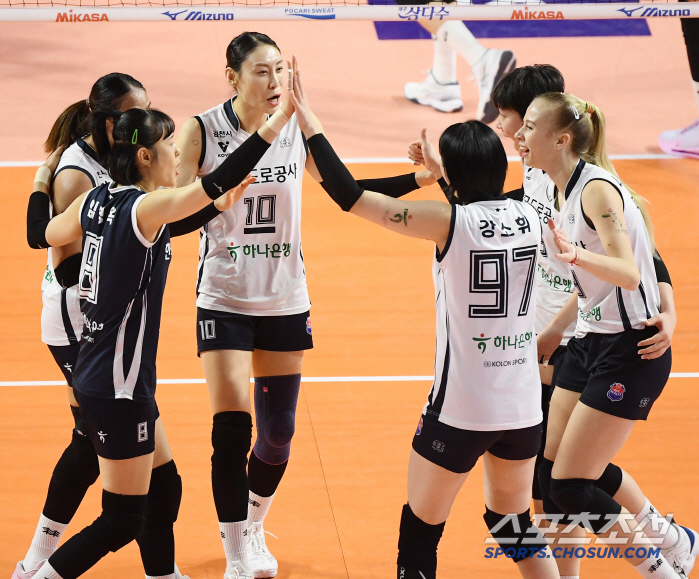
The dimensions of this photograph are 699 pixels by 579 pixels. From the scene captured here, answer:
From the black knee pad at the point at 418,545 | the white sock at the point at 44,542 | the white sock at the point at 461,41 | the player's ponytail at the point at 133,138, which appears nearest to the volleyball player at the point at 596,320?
the black knee pad at the point at 418,545

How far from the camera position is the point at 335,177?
3.53 metres

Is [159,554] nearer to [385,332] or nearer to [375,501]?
[375,501]

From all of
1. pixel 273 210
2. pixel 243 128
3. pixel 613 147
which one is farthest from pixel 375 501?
pixel 613 147

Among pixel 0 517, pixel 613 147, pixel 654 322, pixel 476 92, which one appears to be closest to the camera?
pixel 654 322

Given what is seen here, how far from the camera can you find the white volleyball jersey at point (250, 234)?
4457 mm

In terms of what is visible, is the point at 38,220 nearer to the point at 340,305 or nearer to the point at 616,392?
the point at 616,392

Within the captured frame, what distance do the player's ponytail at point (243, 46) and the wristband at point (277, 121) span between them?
2.64 feet

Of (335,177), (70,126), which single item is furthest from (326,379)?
(335,177)

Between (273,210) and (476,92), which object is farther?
(476,92)

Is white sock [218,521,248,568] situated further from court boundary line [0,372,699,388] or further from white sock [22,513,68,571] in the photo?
court boundary line [0,372,699,388]

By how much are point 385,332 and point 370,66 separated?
6366mm

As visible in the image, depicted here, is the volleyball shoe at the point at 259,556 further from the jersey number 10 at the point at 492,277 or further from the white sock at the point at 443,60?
the white sock at the point at 443,60

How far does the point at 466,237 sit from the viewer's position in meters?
3.37

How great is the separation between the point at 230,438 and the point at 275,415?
32 cm
